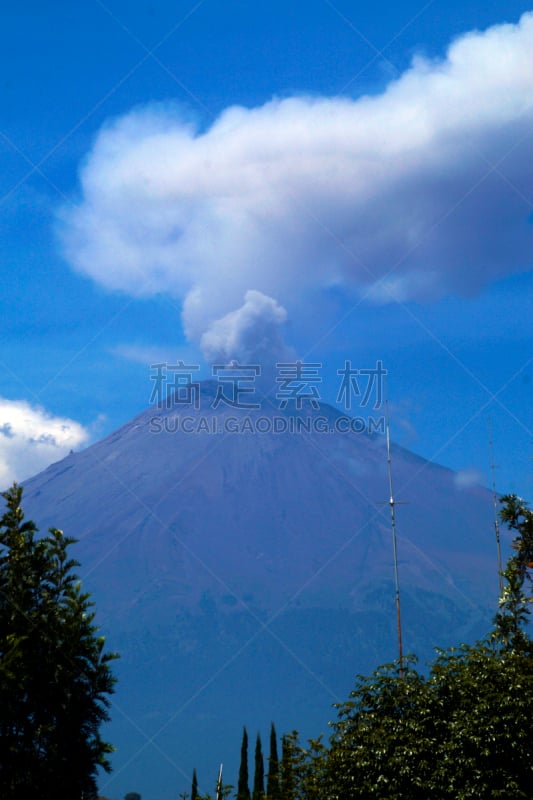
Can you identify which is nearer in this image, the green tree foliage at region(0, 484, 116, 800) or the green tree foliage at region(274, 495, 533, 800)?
the green tree foliage at region(274, 495, 533, 800)

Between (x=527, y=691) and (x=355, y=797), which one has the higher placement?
(x=527, y=691)

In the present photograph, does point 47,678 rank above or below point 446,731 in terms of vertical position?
above

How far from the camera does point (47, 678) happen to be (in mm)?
27406

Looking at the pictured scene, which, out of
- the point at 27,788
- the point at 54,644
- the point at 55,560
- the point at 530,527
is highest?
the point at 530,527

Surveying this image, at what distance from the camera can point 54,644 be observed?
2762 cm

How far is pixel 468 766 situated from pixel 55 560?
13.7 meters

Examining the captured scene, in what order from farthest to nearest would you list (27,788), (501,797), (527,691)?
(27,788), (527,691), (501,797)

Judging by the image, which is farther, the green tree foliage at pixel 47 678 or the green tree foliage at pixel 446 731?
the green tree foliage at pixel 47 678

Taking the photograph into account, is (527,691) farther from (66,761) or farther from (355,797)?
(66,761)

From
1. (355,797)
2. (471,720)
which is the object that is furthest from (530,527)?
(355,797)

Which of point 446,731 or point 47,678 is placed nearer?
point 446,731

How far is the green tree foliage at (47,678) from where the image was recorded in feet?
86.2

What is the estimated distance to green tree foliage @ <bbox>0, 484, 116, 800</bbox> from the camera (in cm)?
2627

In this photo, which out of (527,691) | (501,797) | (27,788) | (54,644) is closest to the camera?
(501,797)
